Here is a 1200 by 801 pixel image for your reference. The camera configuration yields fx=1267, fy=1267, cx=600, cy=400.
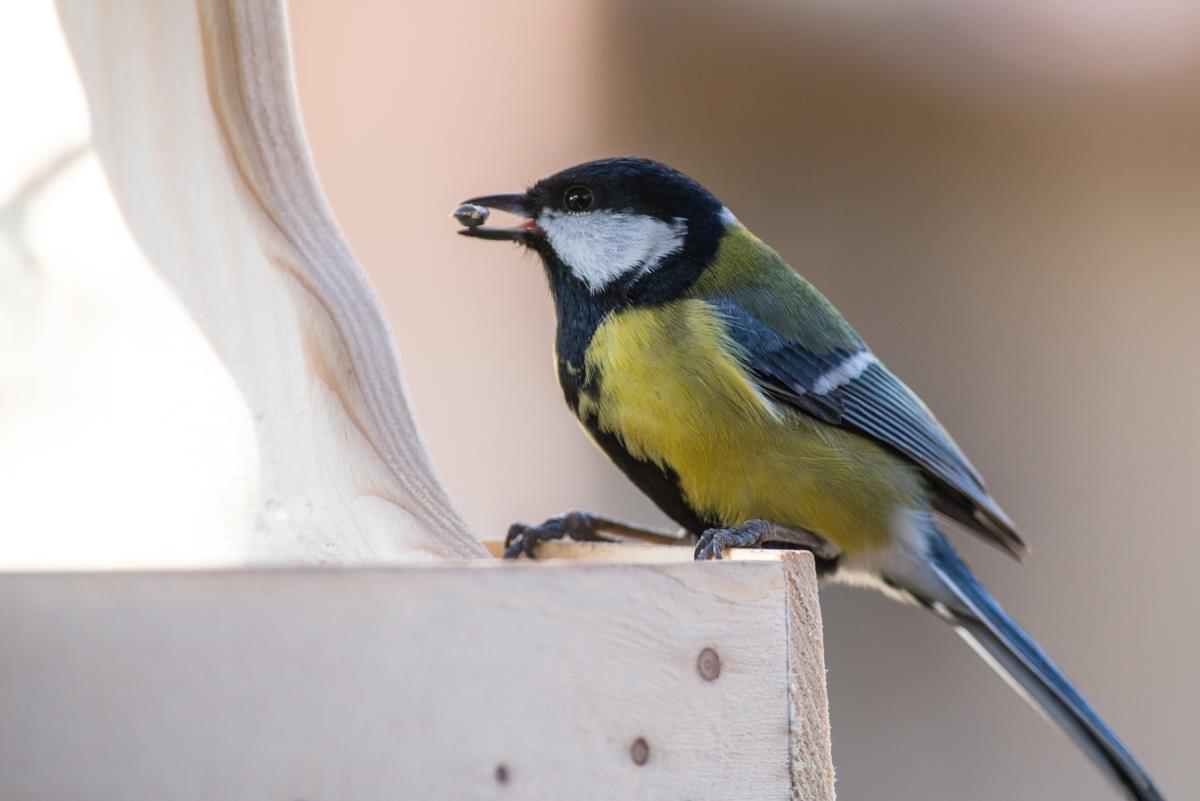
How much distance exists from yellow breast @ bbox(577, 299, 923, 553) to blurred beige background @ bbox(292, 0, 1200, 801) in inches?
53.4

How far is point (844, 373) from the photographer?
6.60ft

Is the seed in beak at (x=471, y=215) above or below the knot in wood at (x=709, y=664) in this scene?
above

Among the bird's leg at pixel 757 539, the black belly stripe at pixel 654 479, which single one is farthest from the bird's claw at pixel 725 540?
the black belly stripe at pixel 654 479

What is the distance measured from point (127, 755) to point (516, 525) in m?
0.93

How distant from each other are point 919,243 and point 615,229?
1596mm

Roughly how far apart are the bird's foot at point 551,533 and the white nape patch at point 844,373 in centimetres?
41

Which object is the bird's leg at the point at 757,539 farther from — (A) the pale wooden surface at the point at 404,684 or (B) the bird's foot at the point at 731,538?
(A) the pale wooden surface at the point at 404,684

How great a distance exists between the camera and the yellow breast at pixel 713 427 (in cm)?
176

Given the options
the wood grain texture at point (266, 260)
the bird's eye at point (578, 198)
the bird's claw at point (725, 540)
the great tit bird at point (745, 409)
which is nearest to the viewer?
the wood grain texture at point (266, 260)

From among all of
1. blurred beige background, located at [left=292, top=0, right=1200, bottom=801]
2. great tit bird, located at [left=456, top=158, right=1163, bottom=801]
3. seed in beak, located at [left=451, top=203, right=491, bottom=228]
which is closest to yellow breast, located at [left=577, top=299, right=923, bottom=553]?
great tit bird, located at [left=456, top=158, right=1163, bottom=801]

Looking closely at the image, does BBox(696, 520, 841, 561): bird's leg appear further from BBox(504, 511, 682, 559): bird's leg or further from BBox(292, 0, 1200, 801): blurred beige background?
BBox(292, 0, 1200, 801): blurred beige background

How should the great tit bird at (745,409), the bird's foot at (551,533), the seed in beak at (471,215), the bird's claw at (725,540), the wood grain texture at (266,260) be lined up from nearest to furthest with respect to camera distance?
1. the wood grain texture at (266,260)
2. the bird's claw at (725,540)
3. the bird's foot at (551,533)
4. the great tit bird at (745,409)
5. the seed in beak at (471,215)

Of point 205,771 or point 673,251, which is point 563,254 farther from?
point 205,771

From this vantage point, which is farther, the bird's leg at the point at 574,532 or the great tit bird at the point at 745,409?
the great tit bird at the point at 745,409
